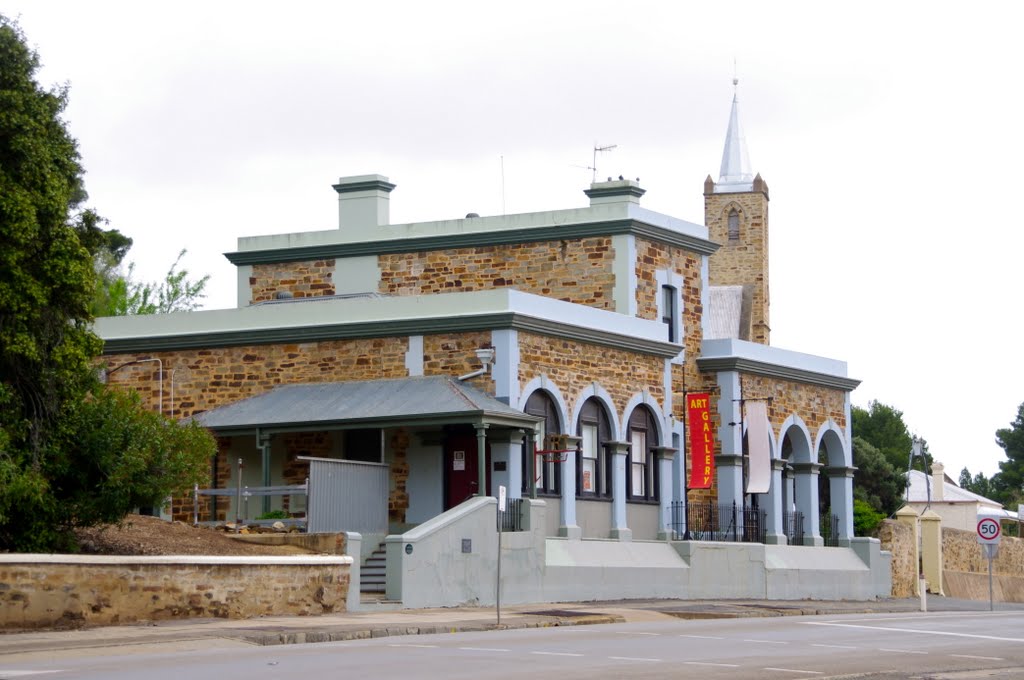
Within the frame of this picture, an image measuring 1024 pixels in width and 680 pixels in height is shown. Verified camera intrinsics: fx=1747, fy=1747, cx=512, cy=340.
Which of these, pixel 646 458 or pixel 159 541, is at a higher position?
pixel 646 458

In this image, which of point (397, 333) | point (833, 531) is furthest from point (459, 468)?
point (833, 531)

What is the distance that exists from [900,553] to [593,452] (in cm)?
1431

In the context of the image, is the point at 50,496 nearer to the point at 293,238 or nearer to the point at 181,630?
the point at 181,630

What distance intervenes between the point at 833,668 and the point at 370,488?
16.2 metres

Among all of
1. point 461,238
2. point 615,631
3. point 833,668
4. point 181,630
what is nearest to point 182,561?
point 181,630

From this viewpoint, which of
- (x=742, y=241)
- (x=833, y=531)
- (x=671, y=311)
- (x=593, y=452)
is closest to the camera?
(x=593, y=452)

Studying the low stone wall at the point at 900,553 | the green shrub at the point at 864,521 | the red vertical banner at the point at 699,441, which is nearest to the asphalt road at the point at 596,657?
the red vertical banner at the point at 699,441

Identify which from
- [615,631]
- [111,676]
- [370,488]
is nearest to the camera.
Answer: [111,676]

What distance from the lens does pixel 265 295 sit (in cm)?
4250

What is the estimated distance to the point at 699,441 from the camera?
129 feet

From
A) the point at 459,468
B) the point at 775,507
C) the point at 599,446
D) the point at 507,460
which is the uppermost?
the point at 599,446

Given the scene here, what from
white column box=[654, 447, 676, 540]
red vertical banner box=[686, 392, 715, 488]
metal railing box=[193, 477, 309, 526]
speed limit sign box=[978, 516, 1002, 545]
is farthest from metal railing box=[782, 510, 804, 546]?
metal railing box=[193, 477, 309, 526]

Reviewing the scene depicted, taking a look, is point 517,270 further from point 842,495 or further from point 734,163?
point 734,163

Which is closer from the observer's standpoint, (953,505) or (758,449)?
(758,449)
